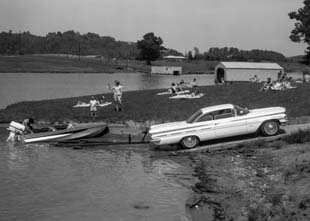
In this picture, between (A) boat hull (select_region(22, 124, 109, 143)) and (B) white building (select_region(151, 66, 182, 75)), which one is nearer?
(A) boat hull (select_region(22, 124, 109, 143))

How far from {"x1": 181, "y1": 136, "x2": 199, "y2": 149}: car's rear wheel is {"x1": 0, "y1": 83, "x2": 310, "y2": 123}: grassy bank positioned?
792 cm

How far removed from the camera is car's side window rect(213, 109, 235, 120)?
20.6m

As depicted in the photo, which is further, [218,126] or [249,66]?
[249,66]

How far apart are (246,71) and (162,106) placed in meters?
31.8

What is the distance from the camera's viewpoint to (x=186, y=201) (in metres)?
13.9

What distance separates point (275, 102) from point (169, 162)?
46.4ft

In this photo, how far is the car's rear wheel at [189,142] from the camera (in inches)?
816

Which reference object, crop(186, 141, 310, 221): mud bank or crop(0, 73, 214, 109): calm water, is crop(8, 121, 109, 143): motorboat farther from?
crop(0, 73, 214, 109): calm water

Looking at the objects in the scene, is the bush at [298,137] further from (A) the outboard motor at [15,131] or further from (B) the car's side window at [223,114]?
(A) the outboard motor at [15,131]

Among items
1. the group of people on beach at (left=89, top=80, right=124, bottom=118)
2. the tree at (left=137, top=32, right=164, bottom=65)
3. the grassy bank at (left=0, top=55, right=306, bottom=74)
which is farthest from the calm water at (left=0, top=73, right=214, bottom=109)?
the tree at (left=137, top=32, right=164, bottom=65)

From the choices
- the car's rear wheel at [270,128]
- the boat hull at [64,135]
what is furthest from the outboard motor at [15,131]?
the car's rear wheel at [270,128]

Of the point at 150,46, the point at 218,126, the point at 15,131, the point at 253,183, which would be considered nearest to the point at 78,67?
the point at 150,46

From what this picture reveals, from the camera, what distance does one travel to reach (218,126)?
67.2 ft

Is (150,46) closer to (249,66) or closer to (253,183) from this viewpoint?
(249,66)
